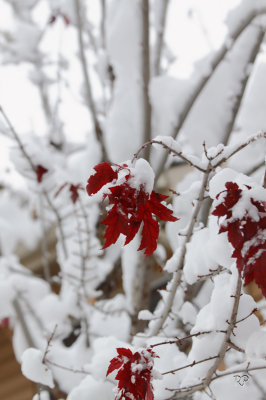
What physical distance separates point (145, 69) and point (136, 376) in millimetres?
951

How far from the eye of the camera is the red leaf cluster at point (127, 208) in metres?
0.50

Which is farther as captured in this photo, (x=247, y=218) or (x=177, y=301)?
(x=177, y=301)

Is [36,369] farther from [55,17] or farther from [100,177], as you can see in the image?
[55,17]

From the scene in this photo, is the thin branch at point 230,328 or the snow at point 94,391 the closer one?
the thin branch at point 230,328

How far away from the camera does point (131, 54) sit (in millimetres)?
1347

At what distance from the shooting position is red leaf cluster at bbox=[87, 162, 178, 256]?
50 centimetres

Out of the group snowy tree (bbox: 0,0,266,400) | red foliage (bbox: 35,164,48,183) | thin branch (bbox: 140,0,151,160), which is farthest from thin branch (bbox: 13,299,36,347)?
thin branch (bbox: 140,0,151,160)

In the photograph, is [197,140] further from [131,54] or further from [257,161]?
[131,54]

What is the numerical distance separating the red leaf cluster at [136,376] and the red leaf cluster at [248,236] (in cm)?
25

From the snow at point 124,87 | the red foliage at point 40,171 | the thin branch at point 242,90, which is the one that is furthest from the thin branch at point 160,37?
the red foliage at point 40,171

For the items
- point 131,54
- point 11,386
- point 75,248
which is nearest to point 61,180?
point 75,248

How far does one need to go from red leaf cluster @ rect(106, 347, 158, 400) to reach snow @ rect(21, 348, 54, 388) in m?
0.28

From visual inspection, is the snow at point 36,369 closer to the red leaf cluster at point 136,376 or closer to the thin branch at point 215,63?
the red leaf cluster at point 136,376

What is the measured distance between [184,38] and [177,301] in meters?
1.59
